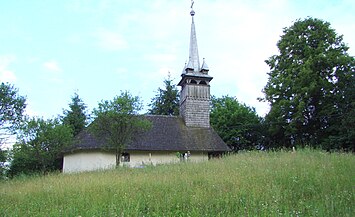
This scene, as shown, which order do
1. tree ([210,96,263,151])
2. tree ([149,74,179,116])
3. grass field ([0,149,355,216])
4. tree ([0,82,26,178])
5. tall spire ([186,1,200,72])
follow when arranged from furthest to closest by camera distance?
1. tree ([149,74,179,116])
2. tree ([210,96,263,151])
3. tall spire ([186,1,200,72])
4. tree ([0,82,26,178])
5. grass field ([0,149,355,216])

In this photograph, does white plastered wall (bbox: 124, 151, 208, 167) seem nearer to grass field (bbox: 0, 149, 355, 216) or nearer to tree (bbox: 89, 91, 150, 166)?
tree (bbox: 89, 91, 150, 166)

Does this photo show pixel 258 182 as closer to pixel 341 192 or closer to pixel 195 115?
pixel 341 192

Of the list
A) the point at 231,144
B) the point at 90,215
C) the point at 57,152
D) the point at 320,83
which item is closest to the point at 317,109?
the point at 320,83

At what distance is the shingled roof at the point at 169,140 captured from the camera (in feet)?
78.0

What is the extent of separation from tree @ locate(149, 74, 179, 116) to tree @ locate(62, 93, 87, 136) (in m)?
9.47

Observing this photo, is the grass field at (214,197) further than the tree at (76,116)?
No

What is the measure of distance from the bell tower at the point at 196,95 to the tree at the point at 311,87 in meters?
5.57

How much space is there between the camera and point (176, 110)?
1591 inches

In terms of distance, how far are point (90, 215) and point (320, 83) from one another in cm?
2444

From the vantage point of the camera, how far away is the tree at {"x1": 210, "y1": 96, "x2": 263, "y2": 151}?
34.0m

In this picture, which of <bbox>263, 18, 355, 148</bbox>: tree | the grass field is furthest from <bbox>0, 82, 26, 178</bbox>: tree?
<bbox>263, 18, 355, 148</bbox>: tree

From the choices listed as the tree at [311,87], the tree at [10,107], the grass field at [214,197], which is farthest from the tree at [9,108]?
the tree at [311,87]

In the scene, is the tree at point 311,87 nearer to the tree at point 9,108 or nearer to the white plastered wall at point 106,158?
the white plastered wall at point 106,158

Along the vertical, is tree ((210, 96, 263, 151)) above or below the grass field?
above
